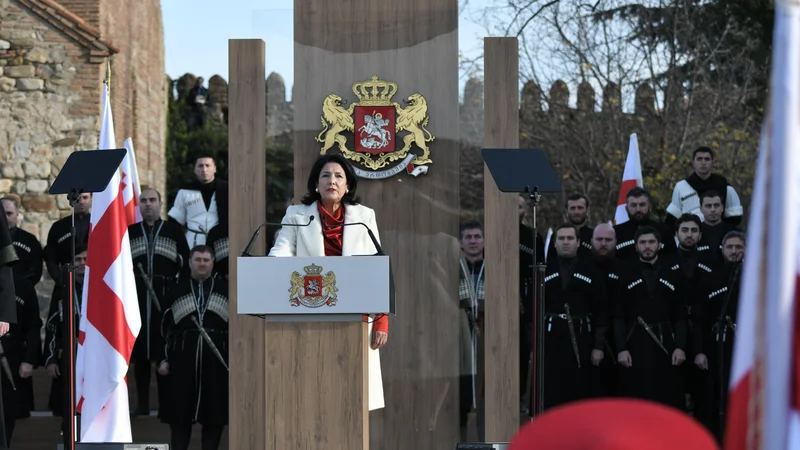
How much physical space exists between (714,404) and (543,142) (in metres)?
12.2

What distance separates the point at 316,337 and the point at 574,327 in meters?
3.25

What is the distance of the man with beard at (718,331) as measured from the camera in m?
8.41

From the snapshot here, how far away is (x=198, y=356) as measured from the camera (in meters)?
8.25

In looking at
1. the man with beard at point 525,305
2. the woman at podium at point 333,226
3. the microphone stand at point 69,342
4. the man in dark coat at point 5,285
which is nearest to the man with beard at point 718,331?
the man with beard at point 525,305

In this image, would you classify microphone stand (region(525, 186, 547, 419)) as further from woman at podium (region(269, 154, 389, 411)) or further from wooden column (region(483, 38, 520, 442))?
wooden column (region(483, 38, 520, 442))

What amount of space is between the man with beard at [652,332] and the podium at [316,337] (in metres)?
3.18

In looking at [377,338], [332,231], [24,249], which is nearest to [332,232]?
[332,231]

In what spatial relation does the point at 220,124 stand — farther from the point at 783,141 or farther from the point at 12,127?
the point at 783,141

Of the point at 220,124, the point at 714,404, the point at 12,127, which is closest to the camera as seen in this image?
the point at 714,404

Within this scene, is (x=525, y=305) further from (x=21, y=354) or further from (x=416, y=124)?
(x=21, y=354)

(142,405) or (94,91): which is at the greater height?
(94,91)

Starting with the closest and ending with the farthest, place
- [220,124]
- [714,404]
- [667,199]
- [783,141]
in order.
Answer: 1. [783,141]
2. [714,404]
3. [667,199]
4. [220,124]

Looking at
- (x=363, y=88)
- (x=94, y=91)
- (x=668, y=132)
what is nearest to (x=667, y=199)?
(x=668, y=132)

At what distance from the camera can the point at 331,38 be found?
7652 millimetres
